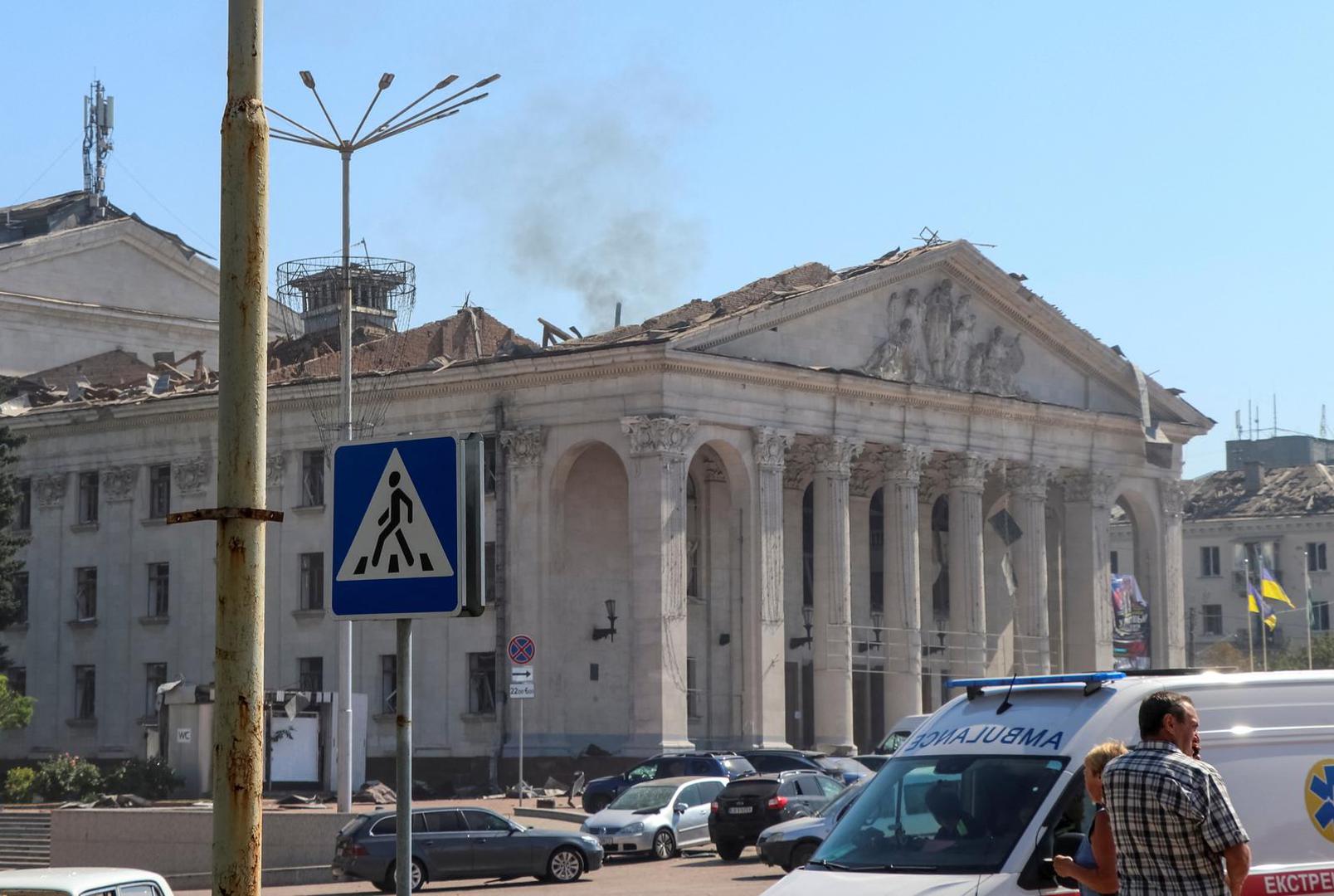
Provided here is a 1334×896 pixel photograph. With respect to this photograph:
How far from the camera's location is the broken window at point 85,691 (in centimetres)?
6222

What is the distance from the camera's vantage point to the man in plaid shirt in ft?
30.9

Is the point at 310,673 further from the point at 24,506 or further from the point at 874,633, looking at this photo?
the point at 874,633

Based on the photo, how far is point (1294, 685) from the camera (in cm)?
1269

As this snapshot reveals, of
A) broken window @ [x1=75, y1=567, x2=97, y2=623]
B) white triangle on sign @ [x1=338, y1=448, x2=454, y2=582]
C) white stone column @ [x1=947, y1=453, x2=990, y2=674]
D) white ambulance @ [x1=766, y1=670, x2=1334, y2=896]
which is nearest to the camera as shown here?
white triangle on sign @ [x1=338, y1=448, x2=454, y2=582]

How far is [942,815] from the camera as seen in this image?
12.4 meters

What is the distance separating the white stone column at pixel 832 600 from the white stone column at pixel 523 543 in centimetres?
749

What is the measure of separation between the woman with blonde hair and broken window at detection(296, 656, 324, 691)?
47656 mm

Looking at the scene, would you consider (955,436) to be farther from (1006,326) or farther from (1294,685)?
(1294,685)

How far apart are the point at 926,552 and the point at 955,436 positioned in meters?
6.53

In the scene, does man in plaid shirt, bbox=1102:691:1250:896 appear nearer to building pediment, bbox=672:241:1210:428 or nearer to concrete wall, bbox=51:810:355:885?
concrete wall, bbox=51:810:355:885

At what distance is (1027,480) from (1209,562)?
41.9 m

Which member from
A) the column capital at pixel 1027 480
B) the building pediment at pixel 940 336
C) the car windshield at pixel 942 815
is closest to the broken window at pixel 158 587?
the building pediment at pixel 940 336

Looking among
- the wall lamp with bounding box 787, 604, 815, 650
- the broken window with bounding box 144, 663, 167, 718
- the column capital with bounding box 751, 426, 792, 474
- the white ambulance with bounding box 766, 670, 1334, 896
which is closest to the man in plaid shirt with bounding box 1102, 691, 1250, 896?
the white ambulance with bounding box 766, 670, 1334, 896

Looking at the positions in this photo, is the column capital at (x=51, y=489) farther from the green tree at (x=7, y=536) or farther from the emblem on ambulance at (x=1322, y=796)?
the emblem on ambulance at (x=1322, y=796)
